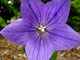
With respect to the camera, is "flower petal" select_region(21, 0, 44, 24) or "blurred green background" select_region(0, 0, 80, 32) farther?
"blurred green background" select_region(0, 0, 80, 32)

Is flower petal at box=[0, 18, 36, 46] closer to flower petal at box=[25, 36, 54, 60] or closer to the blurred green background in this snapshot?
flower petal at box=[25, 36, 54, 60]

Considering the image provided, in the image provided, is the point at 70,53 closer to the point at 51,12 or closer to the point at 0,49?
the point at 0,49

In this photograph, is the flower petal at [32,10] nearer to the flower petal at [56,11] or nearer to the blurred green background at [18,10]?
the flower petal at [56,11]

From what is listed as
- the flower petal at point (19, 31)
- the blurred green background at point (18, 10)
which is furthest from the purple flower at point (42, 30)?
the blurred green background at point (18, 10)

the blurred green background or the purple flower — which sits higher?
the purple flower

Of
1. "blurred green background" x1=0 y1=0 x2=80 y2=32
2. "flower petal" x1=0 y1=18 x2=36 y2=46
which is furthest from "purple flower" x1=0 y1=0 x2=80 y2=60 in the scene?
"blurred green background" x1=0 y1=0 x2=80 y2=32

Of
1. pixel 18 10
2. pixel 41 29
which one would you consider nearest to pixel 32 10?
pixel 41 29
